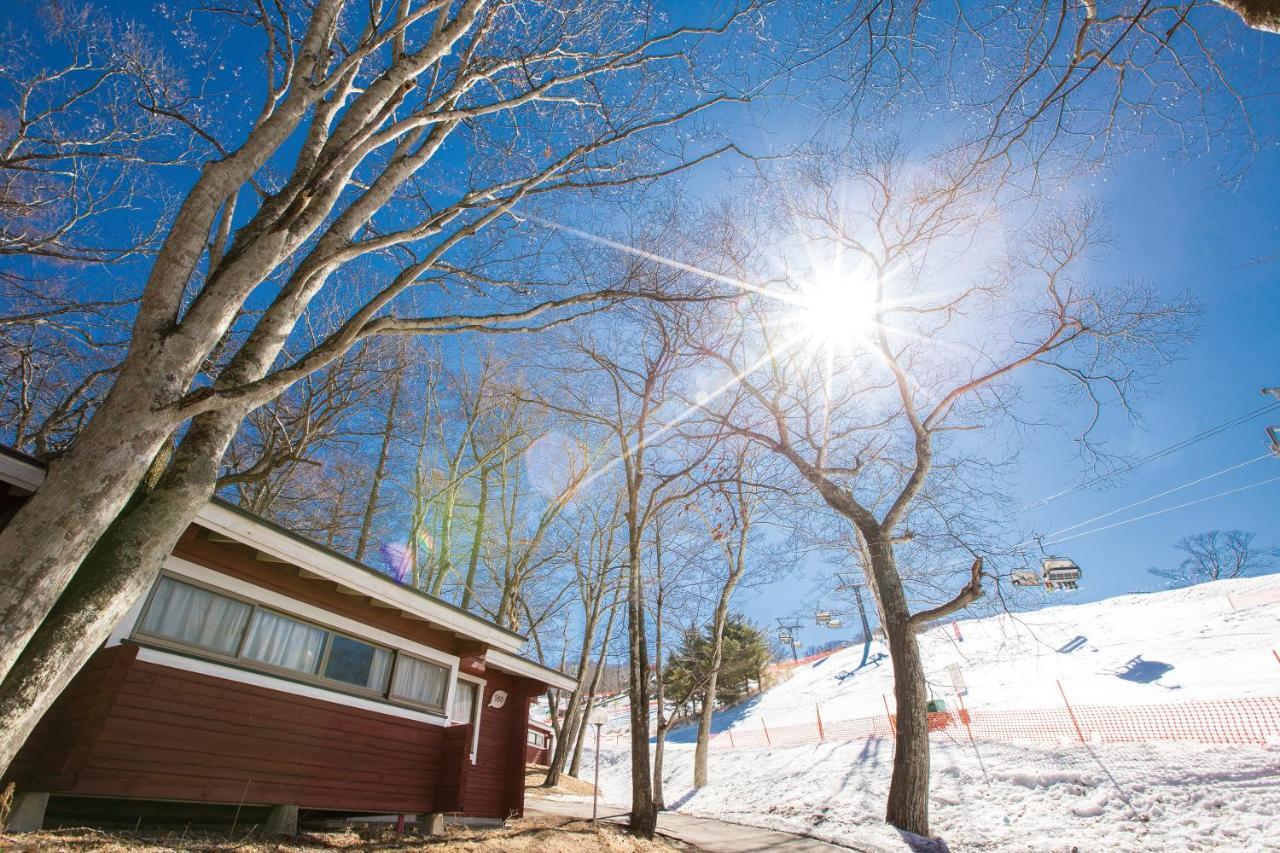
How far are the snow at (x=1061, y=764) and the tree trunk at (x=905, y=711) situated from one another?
0.49 m

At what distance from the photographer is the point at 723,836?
9.90 meters

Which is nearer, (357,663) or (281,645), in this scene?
(281,645)

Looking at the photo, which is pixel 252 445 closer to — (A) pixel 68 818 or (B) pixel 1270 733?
(A) pixel 68 818

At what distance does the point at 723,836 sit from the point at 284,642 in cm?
→ 773

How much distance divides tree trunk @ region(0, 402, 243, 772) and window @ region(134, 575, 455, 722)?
3.06m

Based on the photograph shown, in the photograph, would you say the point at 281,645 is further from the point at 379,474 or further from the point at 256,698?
the point at 379,474

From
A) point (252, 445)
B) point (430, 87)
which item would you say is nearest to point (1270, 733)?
point (430, 87)

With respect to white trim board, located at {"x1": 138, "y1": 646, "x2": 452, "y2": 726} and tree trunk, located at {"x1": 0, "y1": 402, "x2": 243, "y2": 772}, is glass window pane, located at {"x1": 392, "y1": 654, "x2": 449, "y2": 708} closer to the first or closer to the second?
white trim board, located at {"x1": 138, "y1": 646, "x2": 452, "y2": 726}

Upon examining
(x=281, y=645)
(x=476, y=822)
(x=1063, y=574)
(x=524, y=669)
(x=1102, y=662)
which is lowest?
(x=476, y=822)

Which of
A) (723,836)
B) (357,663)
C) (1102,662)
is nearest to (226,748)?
(357,663)

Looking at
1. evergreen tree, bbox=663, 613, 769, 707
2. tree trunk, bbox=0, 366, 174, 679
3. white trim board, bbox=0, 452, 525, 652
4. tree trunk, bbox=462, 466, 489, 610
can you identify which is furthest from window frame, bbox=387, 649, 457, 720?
evergreen tree, bbox=663, 613, 769, 707

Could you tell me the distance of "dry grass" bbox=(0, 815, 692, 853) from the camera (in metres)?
4.29

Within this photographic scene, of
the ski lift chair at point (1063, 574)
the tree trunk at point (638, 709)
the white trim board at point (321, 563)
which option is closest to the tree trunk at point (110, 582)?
the white trim board at point (321, 563)

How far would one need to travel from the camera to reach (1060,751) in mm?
12641
